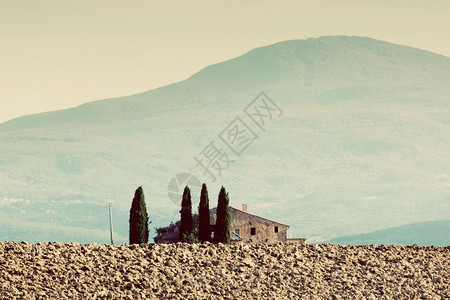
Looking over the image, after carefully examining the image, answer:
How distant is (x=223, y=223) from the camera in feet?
144

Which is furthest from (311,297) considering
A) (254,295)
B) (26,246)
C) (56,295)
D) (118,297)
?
(26,246)

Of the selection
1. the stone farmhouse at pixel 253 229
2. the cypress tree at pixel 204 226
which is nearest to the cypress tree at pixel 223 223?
the cypress tree at pixel 204 226

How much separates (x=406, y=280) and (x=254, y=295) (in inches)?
215

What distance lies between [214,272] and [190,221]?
Answer: 1896 centimetres

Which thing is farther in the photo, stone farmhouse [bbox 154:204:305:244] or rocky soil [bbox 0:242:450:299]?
stone farmhouse [bbox 154:204:305:244]

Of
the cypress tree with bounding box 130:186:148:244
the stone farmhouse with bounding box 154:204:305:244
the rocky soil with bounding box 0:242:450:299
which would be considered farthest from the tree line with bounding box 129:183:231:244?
the stone farmhouse with bounding box 154:204:305:244

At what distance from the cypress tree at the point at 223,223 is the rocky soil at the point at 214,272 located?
43.3 ft

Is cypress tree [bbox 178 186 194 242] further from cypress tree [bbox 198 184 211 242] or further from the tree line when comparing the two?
cypress tree [bbox 198 184 211 242]

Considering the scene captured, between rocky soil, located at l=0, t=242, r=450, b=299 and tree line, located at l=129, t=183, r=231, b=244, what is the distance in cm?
1140

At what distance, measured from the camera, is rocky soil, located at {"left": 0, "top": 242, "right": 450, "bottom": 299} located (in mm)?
24672

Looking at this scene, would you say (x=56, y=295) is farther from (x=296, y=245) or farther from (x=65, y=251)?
(x=296, y=245)

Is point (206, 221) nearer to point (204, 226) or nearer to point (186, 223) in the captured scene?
point (204, 226)

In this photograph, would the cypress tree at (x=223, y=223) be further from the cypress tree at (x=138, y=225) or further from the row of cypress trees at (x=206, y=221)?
the cypress tree at (x=138, y=225)

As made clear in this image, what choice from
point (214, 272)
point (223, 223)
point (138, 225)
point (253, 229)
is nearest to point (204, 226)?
point (223, 223)
